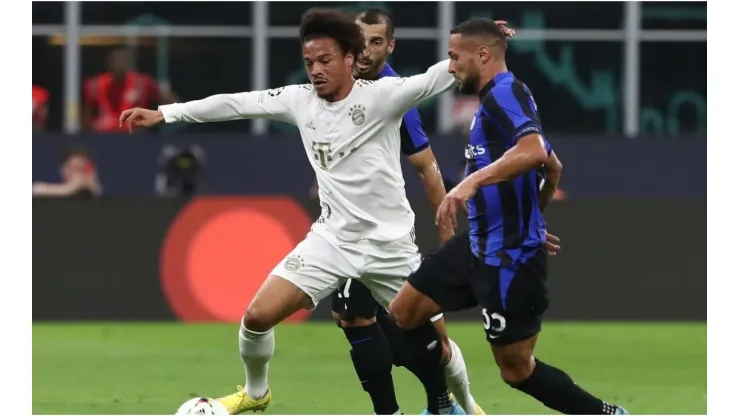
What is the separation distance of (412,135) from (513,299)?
5.21 feet

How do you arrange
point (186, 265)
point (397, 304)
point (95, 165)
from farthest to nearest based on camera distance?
1. point (95, 165)
2. point (186, 265)
3. point (397, 304)

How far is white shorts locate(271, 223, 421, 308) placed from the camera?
27.4 feet

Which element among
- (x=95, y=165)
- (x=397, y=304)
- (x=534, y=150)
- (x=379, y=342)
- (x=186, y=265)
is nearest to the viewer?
(x=534, y=150)

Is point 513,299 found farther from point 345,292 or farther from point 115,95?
point 115,95

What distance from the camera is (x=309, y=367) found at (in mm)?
12062

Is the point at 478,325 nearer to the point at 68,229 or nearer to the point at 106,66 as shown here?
the point at 68,229

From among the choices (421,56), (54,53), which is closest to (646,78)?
(421,56)

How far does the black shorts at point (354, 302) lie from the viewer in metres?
8.76

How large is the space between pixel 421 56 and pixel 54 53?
455 cm

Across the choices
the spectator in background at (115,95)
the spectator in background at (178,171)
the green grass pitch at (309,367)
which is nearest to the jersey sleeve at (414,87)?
the green grass pitch at (309,367)

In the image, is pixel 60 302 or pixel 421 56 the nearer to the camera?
pixel 60 302

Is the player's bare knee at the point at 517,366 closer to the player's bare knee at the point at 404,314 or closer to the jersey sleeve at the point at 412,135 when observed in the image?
the player's bare knee at the point at 404,314

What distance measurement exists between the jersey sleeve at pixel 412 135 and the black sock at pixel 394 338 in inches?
37.7

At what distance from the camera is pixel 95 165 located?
18016 mm
